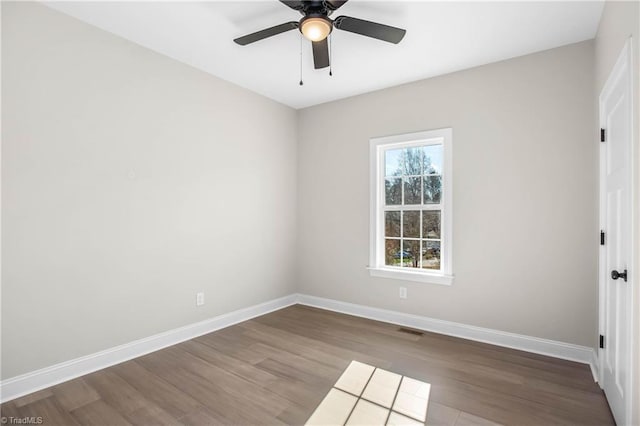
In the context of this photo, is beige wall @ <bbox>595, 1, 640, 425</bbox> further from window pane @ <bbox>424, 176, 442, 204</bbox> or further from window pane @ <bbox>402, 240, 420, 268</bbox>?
window pane @ <bbox>402, 240, 420, 268</bbox>

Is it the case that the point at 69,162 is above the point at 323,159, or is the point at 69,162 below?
below

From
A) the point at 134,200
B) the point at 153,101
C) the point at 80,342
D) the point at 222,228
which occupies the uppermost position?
the point at 153,101

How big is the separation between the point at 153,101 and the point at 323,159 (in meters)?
2.17

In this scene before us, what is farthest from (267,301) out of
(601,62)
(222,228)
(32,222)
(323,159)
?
(601,62)

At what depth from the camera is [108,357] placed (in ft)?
8.80

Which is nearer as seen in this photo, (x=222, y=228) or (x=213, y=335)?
(x=213, y=335)

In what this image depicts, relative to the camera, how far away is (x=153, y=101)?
3.02m

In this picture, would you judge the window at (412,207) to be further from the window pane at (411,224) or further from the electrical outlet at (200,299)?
the electrical outlet at (200,299)

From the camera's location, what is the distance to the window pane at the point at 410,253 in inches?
148

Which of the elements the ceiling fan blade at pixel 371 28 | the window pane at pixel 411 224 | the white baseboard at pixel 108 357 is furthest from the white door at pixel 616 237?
the white baseboard at pixel 108 357

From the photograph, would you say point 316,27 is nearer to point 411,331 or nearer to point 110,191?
point 110,191

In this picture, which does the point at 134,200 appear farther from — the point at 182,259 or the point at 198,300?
the point at 198,300

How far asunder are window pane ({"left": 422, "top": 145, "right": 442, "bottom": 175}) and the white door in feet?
4.69

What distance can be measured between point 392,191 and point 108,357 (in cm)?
328
